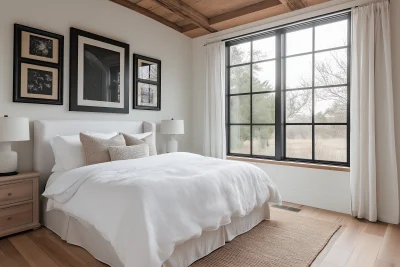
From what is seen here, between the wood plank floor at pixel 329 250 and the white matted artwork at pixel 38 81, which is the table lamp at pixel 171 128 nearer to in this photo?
the white matted artwork at pixel 38 81

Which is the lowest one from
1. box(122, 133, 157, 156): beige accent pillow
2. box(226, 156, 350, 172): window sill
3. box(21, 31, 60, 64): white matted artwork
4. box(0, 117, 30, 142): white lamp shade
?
box(226, 156, 350, 172): window sill

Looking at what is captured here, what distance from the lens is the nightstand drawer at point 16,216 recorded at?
241 cm

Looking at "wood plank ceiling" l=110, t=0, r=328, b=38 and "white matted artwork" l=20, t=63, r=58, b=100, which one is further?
"wood plank ceiling" l=110, t=0, r=328, b=38

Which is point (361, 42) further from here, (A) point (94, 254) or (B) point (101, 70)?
(A) point (94, 254)

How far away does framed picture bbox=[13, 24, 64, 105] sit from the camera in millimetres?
2695

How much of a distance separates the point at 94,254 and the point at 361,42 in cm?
357

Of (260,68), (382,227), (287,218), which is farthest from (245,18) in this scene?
(382,227)

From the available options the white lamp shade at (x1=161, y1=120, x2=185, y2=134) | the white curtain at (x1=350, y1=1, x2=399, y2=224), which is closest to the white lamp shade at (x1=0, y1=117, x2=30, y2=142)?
the white lamp shade at (x1=161, y1=120, x2=185, y2=134)

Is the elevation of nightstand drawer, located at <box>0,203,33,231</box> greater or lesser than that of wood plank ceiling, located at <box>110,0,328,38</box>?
lesser

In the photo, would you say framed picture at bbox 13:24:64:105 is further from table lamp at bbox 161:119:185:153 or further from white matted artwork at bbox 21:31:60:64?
table lamp at bbox 161:119:185:153

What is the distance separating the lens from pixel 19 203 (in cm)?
250

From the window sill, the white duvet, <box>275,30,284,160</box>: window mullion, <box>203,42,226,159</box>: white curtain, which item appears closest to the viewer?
the white duvet

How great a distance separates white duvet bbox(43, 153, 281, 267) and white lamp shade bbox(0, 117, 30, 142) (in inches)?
22.2

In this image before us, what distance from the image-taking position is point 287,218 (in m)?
3.00
